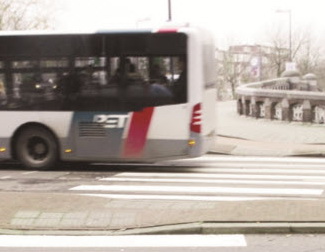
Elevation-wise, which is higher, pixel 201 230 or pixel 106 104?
pixel 106 104

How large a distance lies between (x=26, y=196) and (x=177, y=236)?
291 centimetres

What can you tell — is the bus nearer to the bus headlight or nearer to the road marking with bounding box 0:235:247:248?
the bus headlight

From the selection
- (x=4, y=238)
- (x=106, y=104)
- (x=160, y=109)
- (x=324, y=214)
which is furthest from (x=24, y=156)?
(x=324, y=214)

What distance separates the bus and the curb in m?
5.45

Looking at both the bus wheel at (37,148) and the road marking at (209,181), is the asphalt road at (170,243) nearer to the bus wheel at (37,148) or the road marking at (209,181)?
the road marking at (209,181)

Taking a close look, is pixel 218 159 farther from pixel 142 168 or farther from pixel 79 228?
pixel 79 228

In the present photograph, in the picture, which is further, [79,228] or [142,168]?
[142,168]

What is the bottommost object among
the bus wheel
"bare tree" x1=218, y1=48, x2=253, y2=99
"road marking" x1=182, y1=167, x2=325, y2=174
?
"bare tree" x1=218, y1=48, x2=253, y2=99

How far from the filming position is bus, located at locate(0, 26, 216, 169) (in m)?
12.5

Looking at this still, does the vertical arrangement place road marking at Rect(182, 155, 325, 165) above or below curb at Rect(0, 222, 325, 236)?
below

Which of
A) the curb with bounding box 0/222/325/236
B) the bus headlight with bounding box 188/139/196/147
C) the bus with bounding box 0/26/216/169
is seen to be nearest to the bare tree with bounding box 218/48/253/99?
the bus with bounding box 0/26/216/169

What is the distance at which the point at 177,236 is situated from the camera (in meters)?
7.03

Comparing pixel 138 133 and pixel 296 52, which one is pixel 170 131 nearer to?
pixel 138 133

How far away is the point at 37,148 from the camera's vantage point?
13.4 meters
